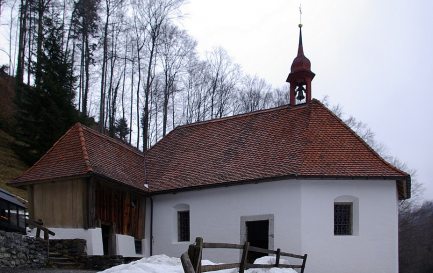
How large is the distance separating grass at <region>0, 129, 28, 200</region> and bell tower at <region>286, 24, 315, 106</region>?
522 inches

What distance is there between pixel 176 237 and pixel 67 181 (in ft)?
16.4

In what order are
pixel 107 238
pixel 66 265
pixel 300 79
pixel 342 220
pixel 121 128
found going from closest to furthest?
pixel 66 265
pixel 342 220
pixel 107 238
pixel 300 79
pixel 121 128

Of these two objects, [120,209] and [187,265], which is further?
[120,209]

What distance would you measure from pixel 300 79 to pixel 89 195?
10122 millimetres

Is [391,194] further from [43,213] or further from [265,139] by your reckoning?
[43,213]

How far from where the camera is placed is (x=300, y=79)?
23125mm

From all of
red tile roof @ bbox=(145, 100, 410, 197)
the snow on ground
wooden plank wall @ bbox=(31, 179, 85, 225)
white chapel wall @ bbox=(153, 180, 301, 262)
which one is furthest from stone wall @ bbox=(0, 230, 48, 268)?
red tile roof @ bbox=(145, 100, 410, 197)

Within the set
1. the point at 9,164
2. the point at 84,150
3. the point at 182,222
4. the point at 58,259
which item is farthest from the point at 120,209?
the point at 9,164

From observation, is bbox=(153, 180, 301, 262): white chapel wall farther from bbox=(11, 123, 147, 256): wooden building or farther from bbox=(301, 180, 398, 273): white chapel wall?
bbox=(11, 123, 147, 256): wooden building

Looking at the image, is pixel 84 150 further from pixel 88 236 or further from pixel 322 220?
pixel 322 220

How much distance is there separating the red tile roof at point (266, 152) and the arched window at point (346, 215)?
3.12 feet

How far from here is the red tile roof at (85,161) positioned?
19.0 meters

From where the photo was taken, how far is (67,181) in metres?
18.8

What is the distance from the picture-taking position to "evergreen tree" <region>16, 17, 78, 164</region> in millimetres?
28766
